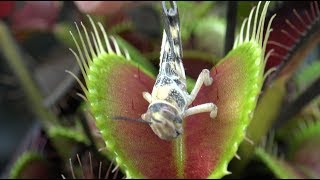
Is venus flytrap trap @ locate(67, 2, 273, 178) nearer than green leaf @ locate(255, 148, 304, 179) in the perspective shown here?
Yes

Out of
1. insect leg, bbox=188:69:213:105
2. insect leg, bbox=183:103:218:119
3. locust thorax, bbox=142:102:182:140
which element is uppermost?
insect leg, bbox=188:69:213:105

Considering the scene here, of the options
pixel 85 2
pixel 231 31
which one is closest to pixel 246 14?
pixel 231 31

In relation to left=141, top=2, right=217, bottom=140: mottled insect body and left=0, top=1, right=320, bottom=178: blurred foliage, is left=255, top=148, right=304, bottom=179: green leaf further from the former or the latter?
left=141, top=2, right=217, bottom=140: mottled insect body

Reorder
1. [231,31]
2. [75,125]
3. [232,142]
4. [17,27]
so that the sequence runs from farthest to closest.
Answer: [17,27] → [75,125] → [231,31] → [232,142]

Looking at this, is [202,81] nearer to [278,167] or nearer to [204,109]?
[204,109]

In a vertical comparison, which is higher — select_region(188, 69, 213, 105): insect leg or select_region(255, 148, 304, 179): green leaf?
select_region(188, 69, 213, 105): insect leg

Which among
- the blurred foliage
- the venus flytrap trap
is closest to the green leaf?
the blurred foliage

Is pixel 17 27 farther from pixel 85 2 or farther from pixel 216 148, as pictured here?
pixel 216 148
